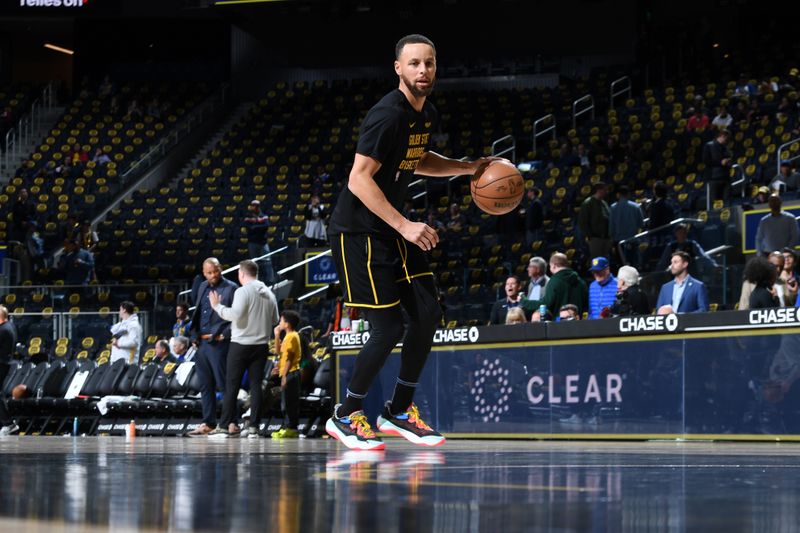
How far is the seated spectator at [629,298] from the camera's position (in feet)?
31.8

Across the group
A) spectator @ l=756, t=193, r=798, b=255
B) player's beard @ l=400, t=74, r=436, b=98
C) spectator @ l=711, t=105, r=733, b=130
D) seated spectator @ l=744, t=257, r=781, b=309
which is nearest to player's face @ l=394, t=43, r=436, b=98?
player's beard @ l=400, t=74, r=436, b=98

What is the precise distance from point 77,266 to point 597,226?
1050cm

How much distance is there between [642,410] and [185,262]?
1583 centimetres

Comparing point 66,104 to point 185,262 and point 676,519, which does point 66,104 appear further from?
point 676,519

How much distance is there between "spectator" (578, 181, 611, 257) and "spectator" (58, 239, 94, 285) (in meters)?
9.91

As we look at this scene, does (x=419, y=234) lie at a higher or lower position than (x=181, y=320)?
higher

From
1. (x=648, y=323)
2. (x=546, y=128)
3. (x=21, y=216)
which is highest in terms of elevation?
(x=546, y=128)

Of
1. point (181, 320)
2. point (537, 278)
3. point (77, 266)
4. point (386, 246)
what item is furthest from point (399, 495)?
point (77, 266)

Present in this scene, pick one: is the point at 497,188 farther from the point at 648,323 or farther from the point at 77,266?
the point at 77,266

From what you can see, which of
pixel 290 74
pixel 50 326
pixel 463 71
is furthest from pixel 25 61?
pixel 50 326

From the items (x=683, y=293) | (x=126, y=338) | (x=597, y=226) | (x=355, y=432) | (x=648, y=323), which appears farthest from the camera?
(x=126, y=338)

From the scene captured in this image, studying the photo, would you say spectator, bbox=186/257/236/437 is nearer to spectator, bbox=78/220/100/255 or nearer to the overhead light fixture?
spectator, bbox=78/220/100/255

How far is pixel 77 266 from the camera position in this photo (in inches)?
824

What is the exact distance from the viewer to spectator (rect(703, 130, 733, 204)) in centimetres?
1655
